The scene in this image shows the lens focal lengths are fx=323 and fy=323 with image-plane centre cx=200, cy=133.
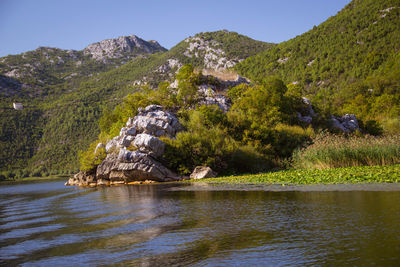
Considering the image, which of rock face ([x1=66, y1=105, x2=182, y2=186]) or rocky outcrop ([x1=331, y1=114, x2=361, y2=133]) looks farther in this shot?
rocky outcrop ([x1=331, y1=114, x2=361, y2=133])

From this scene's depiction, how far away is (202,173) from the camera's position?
30078mm

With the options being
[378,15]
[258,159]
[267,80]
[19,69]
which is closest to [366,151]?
[258,159]

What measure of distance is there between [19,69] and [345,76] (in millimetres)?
143223

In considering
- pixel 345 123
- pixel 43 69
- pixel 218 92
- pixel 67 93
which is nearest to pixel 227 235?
pixel 218 92

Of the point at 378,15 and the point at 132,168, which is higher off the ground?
the point at 378,15

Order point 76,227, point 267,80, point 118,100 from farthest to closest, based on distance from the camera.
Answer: point 118,100 < point 267,80 < point 76,227

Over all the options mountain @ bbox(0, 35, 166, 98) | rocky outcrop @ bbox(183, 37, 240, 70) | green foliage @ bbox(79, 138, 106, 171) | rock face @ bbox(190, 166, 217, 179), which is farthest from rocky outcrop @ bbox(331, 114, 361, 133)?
mountain @ bbox(0, 35, 166, 98)

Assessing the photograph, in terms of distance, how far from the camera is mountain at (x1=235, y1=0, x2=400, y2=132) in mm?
73312

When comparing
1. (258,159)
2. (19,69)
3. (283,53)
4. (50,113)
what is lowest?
(258,159)

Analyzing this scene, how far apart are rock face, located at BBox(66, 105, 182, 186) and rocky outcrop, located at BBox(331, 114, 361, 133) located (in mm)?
24939

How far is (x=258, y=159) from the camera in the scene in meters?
33.1

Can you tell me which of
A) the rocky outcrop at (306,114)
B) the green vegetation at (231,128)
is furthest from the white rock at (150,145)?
the rocky outcrop at (306,114)

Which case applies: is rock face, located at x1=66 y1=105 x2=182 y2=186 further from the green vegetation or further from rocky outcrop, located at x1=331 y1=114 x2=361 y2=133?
rocky outcrop, located at x1=331 y1=114 x2=361 y2=133

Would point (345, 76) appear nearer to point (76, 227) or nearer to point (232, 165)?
point (232, 165)
